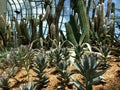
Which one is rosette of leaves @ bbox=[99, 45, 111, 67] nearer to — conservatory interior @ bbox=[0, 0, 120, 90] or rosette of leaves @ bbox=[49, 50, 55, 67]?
conservatory interior @ bbox=[0, 0, 120, 90]

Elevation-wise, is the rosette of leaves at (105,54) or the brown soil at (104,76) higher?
the rosette of leaves at (105,54)

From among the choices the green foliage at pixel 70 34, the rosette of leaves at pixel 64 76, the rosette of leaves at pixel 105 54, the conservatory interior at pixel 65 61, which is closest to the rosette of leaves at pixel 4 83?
the conservatory interior at pixel 65 61

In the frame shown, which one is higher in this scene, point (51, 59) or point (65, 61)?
point (65, 61)

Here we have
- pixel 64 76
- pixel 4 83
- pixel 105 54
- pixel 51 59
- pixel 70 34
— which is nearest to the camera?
pixel 64 76

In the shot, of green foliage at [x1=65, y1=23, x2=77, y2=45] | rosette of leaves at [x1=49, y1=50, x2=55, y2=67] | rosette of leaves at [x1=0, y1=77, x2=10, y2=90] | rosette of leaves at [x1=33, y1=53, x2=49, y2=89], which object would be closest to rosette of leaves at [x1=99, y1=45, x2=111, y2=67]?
rosette of leaves at [x1=49, y1=50, x2=55, y2=67]

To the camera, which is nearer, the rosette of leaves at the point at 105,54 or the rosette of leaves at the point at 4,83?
the rosette of leaves at the point at 4,83

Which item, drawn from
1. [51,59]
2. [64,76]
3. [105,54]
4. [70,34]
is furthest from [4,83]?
[70,34]

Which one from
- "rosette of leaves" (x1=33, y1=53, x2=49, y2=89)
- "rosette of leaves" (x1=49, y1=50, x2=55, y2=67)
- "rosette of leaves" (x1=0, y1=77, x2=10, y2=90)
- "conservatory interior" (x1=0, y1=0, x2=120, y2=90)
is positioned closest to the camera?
"conservatory interior" (x1=0, y1=0, x2=120, y2=90)

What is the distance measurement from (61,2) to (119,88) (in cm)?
403

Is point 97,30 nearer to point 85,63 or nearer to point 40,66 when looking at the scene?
point 40,66

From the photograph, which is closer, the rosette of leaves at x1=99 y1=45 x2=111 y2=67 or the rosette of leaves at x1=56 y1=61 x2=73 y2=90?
the rosette of leaves at x1=56 y1=61 x2=73 y2=90

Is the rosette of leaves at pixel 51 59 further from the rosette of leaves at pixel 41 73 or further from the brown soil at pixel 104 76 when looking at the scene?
the rosette of leaves at pixel 41 73

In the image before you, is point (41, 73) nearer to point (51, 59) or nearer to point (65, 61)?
point (65, 61)

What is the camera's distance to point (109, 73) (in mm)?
4625
